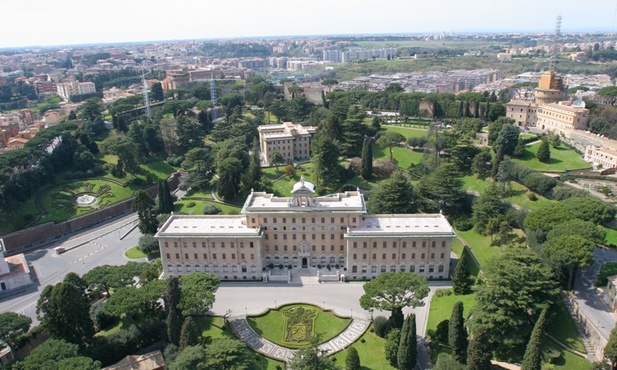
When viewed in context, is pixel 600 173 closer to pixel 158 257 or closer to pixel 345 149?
pixel 345 149

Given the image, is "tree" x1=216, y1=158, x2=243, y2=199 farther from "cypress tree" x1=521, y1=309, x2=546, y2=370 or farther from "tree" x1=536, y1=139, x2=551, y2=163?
"tree" x1=536, y1=139, x2=551, y2=163

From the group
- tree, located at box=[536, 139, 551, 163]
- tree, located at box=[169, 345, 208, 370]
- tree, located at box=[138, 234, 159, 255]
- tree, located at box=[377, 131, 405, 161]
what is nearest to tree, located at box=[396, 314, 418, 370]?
tree, located at box=[169, 345, 208, 370]

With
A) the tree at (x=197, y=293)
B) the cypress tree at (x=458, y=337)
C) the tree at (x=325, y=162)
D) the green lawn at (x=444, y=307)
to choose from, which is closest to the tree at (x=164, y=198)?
the tree at (x=325, y=162)

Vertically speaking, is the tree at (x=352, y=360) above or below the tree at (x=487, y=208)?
below

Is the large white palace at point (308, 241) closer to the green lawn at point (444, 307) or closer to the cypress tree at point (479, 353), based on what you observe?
the green lawn at point (444, 307)

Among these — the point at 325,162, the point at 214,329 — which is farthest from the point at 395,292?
the point at 325,162
